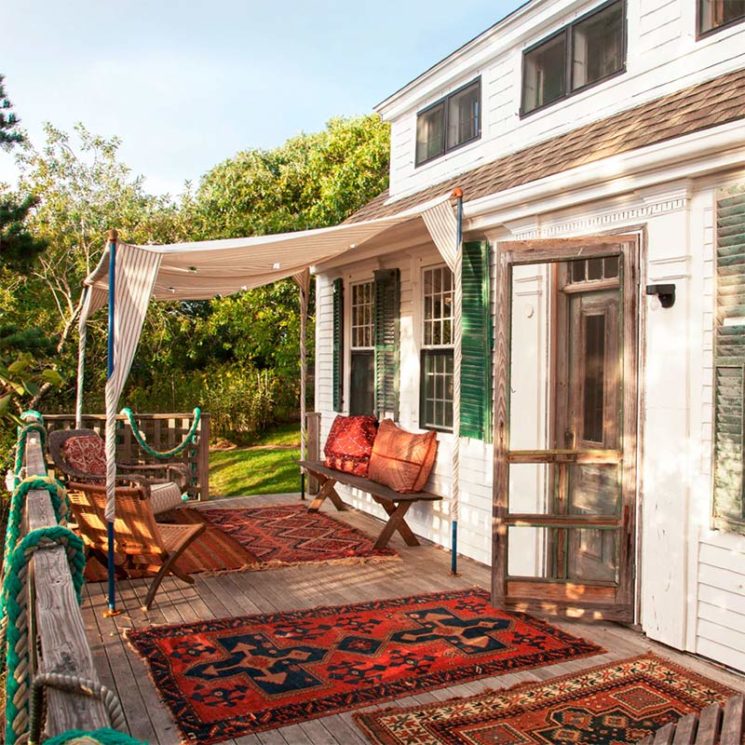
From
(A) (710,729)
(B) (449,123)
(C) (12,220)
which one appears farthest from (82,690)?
(C) (12,220)

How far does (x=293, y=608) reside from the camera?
16.2 ft

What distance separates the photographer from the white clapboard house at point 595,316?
400 cm

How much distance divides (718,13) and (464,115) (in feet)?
10.1

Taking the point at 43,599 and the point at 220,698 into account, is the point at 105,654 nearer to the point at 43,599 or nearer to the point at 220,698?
the point at 220,698

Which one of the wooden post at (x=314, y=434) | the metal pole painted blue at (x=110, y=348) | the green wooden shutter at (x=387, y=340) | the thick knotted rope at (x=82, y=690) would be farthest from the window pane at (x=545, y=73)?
the thick knotted rope at (x=82, y=690)

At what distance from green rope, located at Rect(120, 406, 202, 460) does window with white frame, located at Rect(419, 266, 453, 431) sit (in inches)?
131

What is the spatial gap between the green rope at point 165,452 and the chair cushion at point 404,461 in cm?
295

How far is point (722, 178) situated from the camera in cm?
396

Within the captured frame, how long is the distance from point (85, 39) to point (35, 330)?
11890mm

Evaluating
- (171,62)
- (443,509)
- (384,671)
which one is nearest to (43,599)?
(384,671)

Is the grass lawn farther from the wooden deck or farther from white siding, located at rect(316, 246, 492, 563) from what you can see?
the wooden deck

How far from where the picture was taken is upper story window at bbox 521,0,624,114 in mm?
5664

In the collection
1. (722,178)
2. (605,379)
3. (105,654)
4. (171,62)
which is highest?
(171,62)

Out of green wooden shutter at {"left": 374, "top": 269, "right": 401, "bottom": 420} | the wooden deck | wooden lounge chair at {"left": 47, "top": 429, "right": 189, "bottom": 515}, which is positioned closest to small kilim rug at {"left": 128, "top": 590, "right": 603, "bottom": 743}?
the wooden deck
